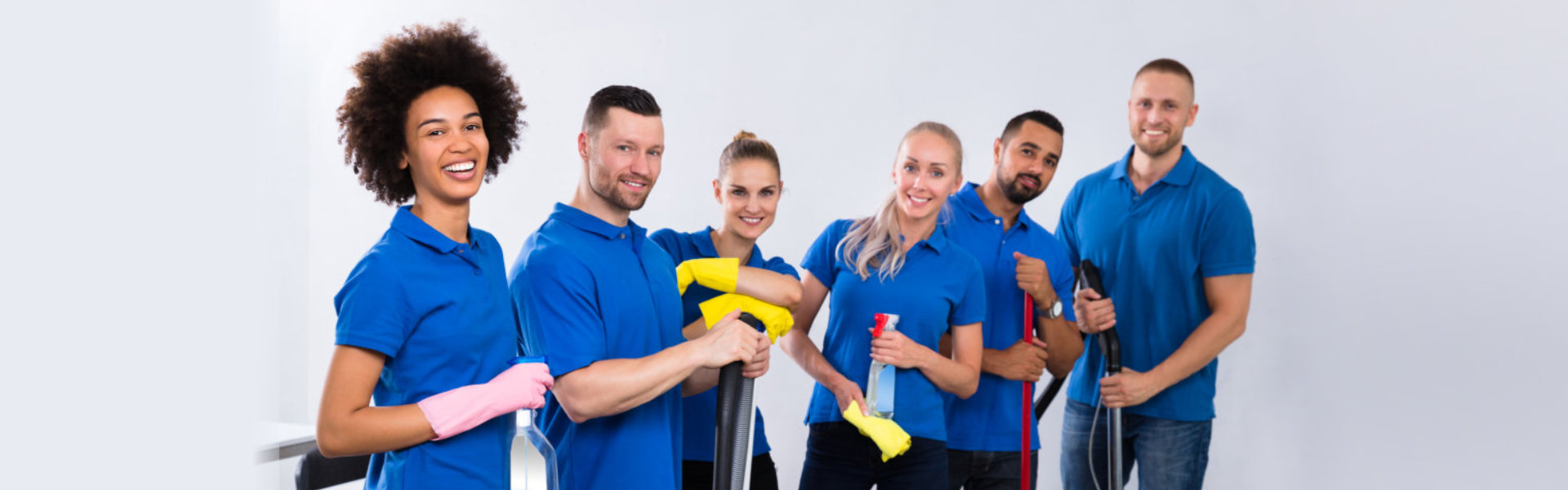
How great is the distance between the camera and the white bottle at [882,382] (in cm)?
222

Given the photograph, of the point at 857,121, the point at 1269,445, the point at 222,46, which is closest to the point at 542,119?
the point at 857,121

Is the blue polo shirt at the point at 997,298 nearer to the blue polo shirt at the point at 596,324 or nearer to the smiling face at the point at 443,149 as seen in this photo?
the blue polo shirt at the point at 596,324

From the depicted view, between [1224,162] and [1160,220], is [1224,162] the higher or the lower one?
the higher one

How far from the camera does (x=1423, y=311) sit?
3.21m

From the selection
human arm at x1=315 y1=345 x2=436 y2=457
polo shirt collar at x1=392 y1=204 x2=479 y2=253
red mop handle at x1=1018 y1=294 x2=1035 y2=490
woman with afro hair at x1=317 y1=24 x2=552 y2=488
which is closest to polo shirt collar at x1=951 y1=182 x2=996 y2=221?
red mop handle at x1=1018 y1=294 x2=1035 y2=490

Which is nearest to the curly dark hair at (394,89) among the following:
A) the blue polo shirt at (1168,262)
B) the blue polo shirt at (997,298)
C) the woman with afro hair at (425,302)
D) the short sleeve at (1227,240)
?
the woman with afro hair at (425,302)

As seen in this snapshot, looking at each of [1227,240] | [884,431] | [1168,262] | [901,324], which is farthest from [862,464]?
[1227,240]

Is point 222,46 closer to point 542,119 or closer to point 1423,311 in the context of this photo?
point 1423,311

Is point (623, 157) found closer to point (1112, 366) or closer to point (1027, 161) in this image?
point (1027, 161)

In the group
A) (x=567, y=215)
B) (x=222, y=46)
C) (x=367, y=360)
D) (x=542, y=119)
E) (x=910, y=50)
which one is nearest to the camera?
(x=222, y=46)

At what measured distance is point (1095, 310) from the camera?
2.67 meters

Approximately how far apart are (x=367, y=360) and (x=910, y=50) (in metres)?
2.94

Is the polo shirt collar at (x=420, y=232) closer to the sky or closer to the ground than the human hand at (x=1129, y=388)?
closer to the sky

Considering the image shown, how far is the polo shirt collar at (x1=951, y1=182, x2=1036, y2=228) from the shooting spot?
2.74m
